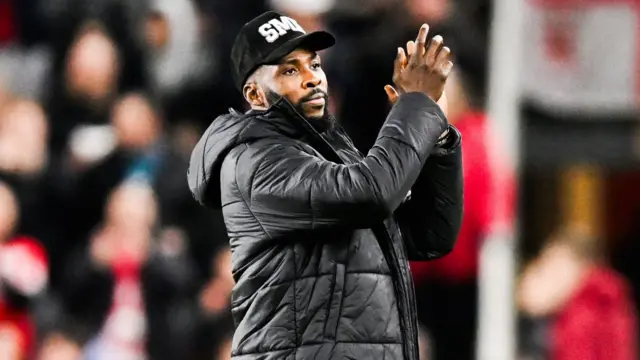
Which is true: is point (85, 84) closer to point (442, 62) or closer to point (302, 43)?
point (302, 43)

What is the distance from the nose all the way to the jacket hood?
0.27 ft

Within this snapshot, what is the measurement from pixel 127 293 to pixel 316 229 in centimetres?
456

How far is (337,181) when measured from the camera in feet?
12.9

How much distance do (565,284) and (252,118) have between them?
542 centimetres

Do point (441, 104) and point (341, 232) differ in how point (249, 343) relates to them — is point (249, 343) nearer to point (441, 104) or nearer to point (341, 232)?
point (341, 232)

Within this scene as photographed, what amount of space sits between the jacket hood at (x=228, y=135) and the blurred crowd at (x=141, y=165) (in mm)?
3543

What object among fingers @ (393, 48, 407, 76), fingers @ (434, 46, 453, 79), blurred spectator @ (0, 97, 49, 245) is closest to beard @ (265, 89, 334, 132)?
fingers @ (393, 48, 407, 76)

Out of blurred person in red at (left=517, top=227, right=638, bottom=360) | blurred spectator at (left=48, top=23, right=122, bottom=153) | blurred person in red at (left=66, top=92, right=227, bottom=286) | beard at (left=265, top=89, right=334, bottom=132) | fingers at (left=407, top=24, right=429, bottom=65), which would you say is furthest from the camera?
blurred person in red at (left=517, top=227, right=638, bottom=360)

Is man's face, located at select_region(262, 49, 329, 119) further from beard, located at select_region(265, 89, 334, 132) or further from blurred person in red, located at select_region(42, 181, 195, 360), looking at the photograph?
blurred person in red, located at select_region(42, 181, 195, 360)

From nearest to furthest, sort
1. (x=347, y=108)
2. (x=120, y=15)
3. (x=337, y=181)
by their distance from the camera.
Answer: (x=337, y=181) → (x=347, y=108) → (x=120, y=15)

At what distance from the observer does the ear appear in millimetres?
4254

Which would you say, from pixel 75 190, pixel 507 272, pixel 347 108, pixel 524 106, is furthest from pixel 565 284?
pixel 75 190

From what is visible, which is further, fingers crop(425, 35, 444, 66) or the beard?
the beard

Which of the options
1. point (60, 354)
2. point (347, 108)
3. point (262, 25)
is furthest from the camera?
point (60, 354)
